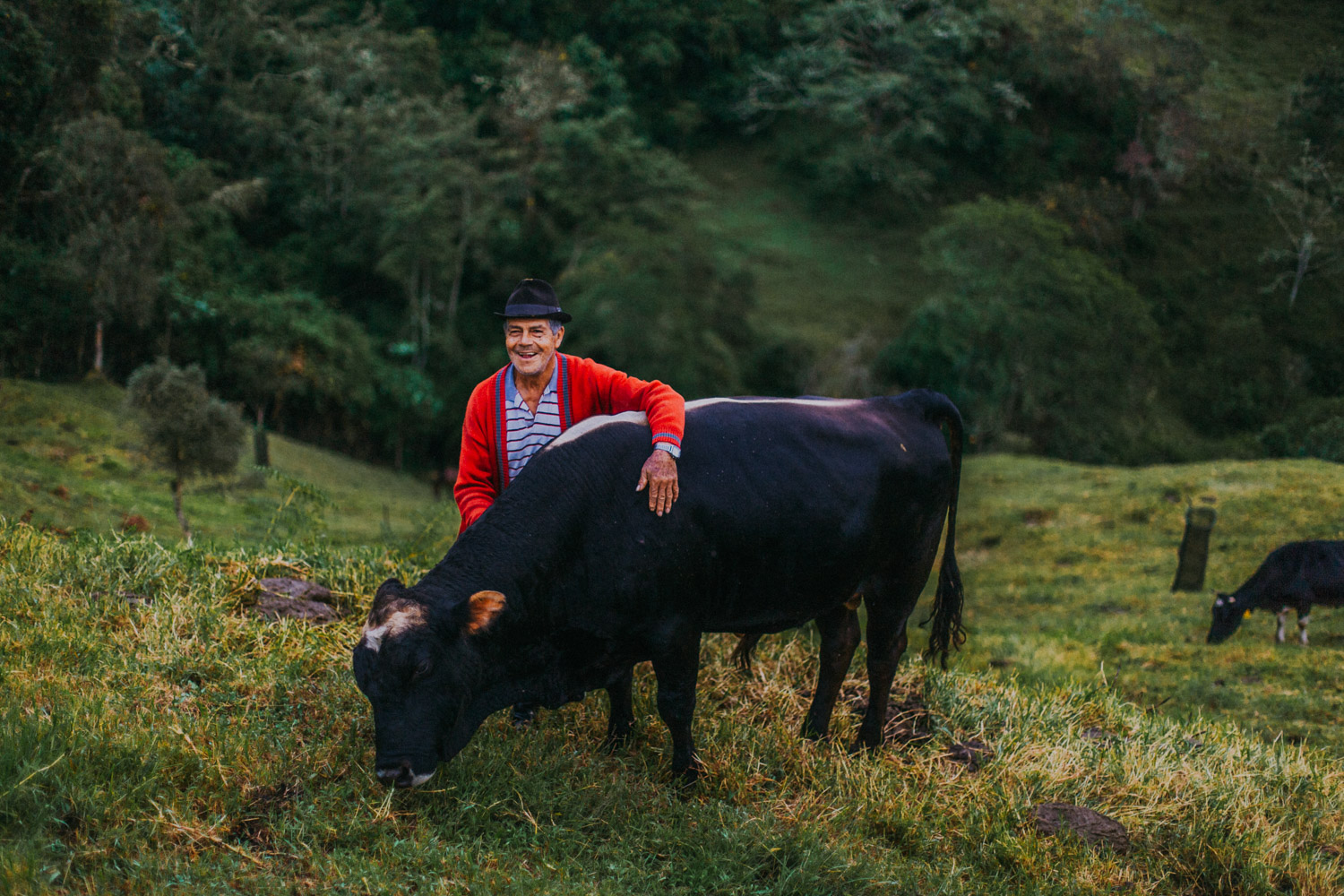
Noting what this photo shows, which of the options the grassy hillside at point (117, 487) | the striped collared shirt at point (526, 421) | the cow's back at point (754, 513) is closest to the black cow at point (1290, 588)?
the cow's back at point (754, 513)

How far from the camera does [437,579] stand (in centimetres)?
479

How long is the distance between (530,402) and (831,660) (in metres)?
2.41

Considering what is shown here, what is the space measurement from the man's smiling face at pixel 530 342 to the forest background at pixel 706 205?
62.9 ft

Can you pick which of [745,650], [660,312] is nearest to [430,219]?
[660,312]

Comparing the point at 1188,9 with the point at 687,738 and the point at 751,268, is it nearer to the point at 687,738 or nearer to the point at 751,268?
the point at 751,268

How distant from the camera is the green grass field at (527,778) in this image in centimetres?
414

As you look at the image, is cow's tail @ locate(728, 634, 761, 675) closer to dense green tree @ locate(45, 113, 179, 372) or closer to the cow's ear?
the cow's ear

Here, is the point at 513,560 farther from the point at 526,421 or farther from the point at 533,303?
the point at 533,303

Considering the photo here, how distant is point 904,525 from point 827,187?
154ft

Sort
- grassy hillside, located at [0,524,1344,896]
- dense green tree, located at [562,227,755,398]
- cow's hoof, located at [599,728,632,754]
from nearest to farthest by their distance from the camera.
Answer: grassy hillside, located at [0,524,1344,896]
cow's hoof, located at [599,728,632,754]
dense green tree, located at [562,227,755,398]

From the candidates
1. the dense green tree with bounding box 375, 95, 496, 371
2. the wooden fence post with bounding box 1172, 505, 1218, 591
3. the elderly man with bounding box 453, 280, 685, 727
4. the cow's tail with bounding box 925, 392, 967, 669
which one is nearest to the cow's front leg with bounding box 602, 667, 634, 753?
the elderly man with bounding box 453, 280, 685, 727

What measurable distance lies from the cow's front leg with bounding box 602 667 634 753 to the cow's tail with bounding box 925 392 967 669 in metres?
2.15

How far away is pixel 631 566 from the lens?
4.90 meters

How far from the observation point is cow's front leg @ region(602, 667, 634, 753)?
566 centimetres
